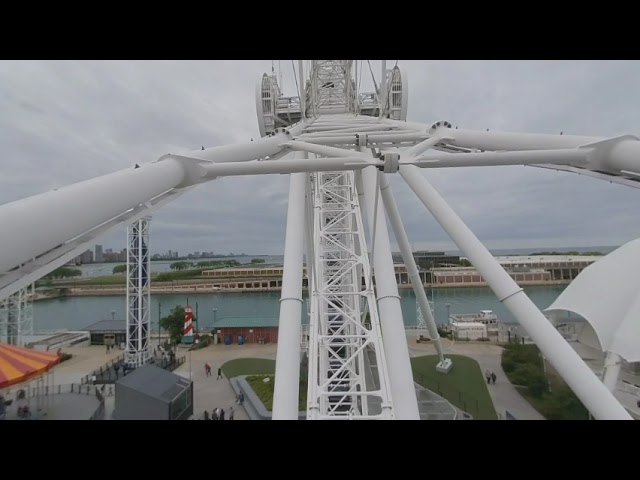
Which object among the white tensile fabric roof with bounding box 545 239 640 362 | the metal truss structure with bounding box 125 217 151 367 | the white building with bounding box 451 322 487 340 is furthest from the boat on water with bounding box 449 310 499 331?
the metal truss structure with bounding box 125 217 151 367

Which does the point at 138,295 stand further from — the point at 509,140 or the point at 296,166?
the point at 509,140

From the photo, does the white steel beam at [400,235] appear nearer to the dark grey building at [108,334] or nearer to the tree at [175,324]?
the tree at [175,324]

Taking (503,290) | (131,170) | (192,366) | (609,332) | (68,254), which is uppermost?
(131,170)

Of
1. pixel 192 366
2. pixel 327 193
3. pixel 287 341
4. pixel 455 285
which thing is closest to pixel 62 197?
pixel 287 341

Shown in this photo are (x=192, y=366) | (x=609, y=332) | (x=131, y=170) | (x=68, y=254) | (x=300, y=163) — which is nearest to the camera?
(x=68, y=254)

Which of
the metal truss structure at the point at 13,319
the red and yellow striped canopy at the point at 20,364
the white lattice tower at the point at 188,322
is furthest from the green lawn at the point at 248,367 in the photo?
the metal truss structure at the point at 13,319

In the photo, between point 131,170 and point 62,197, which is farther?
point 131,170

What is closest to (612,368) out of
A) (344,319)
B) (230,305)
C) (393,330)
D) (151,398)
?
(344,319)

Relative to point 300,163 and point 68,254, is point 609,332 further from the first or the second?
point 68,254
